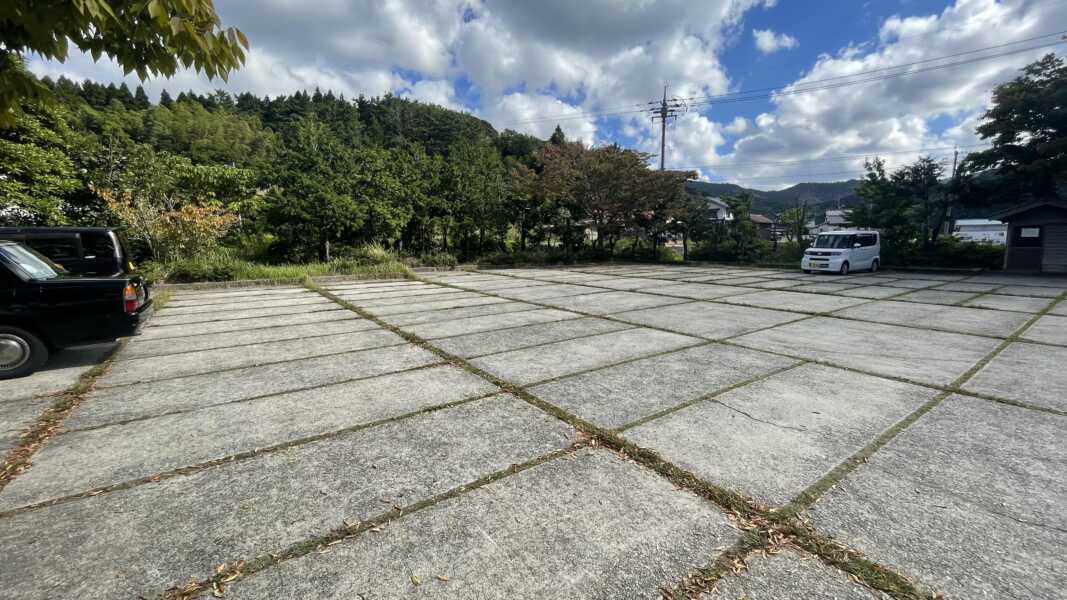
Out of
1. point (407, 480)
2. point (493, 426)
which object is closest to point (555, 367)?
point (493, 426)

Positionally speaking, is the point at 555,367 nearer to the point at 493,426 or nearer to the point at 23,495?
the point at 493,426

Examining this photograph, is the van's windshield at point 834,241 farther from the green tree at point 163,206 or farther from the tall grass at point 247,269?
the green tree at point 163,206

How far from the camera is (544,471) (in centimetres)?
257

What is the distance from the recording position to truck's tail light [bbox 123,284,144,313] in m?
4.44

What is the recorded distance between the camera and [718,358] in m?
4.99

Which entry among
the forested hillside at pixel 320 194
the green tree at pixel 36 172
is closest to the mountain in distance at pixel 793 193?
the forested hillside at pixel 320 194

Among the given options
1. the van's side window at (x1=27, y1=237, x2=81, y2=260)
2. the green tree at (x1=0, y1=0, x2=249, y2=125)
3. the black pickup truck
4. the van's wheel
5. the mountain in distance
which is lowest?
the van's wheel

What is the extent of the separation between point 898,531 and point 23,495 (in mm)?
4614

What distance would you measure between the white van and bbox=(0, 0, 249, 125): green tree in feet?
60.1

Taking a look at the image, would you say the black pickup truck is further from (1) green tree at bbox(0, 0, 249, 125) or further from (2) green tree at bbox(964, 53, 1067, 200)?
(2) green tree at bbox(964, 53, 1067, 200)

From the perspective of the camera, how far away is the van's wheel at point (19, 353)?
4.14 metres

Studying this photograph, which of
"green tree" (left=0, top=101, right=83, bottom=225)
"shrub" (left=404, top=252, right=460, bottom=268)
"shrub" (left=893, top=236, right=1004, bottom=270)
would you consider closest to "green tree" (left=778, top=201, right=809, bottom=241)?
"shrub" (left=893, top=236, right=1004, bottom=270)

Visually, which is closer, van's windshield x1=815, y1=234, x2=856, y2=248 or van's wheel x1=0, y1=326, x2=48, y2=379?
van's wheel x1=0, y1=326, x2=48, y2=379

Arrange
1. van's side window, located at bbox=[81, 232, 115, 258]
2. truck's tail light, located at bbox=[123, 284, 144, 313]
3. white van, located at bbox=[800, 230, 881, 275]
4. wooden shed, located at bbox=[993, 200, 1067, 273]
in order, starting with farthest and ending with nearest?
white van, located at bbox=[800, 230, 881, 275], wooden shed, located at bbox=[993, 200, 1067, 273], van's side window, located at bbox=[81, 232, 115, 258], truck's tail light, located at bbox=[123, 284, 144, 313]
